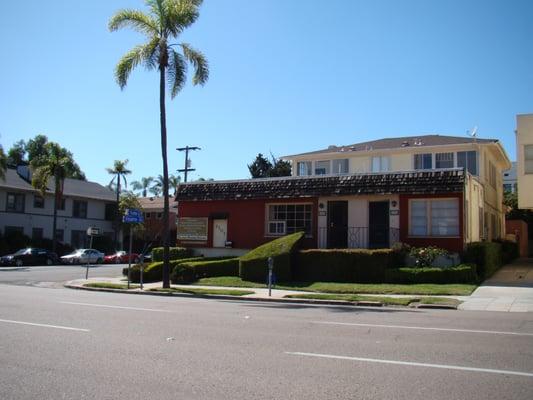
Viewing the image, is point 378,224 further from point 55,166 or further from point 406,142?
point 55,166

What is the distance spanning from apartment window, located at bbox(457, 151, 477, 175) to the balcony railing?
9267 mm

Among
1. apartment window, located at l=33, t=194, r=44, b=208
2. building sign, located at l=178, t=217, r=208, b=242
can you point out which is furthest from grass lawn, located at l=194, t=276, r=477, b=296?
apartment window, located at l=33, t=194, r=44, b=208

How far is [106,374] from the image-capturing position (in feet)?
22.1

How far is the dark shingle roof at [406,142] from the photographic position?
31.5m

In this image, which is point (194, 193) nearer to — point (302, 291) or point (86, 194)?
point (302, 291)

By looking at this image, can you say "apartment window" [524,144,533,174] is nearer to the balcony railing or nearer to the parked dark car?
the balcony railing

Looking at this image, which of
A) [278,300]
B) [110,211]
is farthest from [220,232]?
[110,211]

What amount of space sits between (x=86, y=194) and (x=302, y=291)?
4340 cm

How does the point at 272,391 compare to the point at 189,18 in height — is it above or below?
below

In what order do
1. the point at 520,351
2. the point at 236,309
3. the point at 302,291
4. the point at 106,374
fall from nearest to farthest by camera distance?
the point at 106,374
the point at 520,351
the point at 236,309
the point at 302,291

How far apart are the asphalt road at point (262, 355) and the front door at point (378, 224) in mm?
11021

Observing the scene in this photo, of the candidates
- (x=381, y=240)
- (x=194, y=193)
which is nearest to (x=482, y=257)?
(x=381, y=240)

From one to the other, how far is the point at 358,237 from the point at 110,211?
4189cm

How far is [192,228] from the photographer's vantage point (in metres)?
28.4
